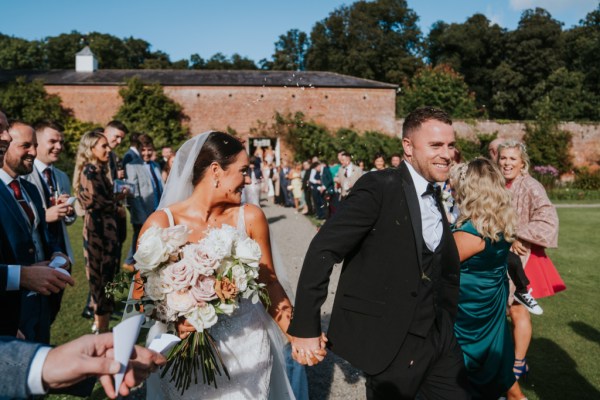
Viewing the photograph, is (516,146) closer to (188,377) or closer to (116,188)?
(188,377)

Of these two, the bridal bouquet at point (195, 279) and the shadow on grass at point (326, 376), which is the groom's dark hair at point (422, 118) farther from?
the shadow on grass at point (326, 376)

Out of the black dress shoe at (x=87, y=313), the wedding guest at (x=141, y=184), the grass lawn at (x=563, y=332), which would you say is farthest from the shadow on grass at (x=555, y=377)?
the wedding guest at (x=141, y=184)

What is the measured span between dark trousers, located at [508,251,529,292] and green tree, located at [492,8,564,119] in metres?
48.6

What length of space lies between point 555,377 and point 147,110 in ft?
102

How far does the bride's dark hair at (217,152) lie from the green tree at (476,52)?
53.3 meters

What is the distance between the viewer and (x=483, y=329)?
12.3ft

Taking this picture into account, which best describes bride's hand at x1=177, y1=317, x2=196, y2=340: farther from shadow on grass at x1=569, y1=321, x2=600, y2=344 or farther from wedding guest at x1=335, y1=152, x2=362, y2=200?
wedding guest at x1=335, y1=152, x2=362, y2=200

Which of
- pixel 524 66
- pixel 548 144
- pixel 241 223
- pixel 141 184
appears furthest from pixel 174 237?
pixel 524 66

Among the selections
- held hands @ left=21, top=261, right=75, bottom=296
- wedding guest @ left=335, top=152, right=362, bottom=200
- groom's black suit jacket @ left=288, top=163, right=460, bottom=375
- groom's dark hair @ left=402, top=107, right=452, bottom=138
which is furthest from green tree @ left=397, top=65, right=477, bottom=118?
held hands @ left=21, top=261, right=75, bottom=296

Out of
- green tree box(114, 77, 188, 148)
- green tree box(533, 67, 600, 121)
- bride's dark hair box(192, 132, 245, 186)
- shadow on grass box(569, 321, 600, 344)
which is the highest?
green tree box(533, 67, 600, 121)

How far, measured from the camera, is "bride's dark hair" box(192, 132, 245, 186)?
307 cm

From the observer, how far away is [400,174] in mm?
2908

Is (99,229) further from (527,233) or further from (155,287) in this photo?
(527,233)

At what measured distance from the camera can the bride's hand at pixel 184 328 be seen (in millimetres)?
2588
